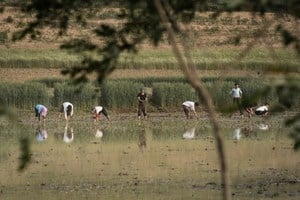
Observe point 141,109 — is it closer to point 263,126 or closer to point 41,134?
point 263,126

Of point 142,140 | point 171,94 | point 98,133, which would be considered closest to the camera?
point 142,140

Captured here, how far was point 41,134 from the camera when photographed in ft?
111

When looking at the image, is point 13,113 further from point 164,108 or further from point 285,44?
point 164,108

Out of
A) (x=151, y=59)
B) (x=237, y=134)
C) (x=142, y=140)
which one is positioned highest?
(x=151, y=59)

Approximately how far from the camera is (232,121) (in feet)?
133

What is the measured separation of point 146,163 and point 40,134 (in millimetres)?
10146

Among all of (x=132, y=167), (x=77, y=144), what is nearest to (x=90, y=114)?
(x=77, y=144)

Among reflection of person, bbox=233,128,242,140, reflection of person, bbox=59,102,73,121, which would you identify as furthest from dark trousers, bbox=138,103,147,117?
A: reflection of person, bbox=233,128,242,140

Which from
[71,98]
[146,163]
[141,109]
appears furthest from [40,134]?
[146,163]

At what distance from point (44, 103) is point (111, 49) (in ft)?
118

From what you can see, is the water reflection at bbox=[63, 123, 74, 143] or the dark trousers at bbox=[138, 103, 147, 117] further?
the dark trousers at bbox=[138, 103, 147, 117]

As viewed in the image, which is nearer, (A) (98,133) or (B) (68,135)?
(B) (68,135)

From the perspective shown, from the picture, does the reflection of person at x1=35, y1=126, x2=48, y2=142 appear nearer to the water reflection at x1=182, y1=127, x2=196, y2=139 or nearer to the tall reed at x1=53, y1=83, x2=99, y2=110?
the water reflection at x1=182, y1=127, x2=196, y2=139

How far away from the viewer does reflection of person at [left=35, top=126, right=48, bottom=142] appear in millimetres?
31847
